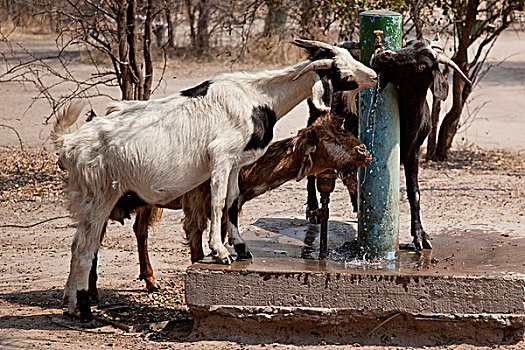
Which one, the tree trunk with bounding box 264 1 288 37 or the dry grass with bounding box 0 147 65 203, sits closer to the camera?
the dry grass with bounding box 0 147 65 203

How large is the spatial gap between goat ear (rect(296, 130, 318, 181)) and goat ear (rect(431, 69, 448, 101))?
36.9 inches

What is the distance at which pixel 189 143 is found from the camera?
548 centimetres

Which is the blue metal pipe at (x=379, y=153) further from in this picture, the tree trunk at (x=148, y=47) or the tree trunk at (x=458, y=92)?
the tree trunk at (x=458, y=92)

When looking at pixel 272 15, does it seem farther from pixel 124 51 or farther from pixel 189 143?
pixel 189 143

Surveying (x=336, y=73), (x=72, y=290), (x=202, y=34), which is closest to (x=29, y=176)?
(x=72, y=290)

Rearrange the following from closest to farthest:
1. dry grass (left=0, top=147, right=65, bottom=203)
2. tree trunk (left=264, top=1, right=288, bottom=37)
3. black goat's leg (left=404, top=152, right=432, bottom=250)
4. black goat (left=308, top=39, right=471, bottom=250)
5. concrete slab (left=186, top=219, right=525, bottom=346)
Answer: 1. concrete slab (left=186, top=219, right=525, bottom=346)
2. black goat (left=308, top=39, right=471, bottom=250)
3. black goat's leg (left=404, top=152, right=432, bottom=250)
4. dry grass (left=0, top=147, right=65, bottom=203)
5. tree trunk (left=264, top=1, right=288, bottom=37)

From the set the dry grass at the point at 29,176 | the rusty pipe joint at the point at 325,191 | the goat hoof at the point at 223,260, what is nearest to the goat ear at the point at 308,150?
the rusty pipe joint at the point at 325,191

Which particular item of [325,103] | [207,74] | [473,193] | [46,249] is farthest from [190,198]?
[207,74]

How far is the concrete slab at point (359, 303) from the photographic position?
5164mm

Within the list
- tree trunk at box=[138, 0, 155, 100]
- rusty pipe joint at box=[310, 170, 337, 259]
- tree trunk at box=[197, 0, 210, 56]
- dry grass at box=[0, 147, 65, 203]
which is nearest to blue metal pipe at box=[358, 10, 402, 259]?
rusty pipe joint at box=[310, 170, 337, 259]

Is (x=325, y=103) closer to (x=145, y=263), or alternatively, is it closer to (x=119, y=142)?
(x=119, y=142)

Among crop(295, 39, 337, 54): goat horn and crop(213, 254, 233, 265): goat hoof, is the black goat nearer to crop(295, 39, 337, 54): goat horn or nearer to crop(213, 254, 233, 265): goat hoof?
crop(295, 39, 337, 54): goat horn

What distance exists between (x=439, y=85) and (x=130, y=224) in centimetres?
454

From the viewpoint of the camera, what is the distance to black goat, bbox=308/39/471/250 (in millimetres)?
5414
